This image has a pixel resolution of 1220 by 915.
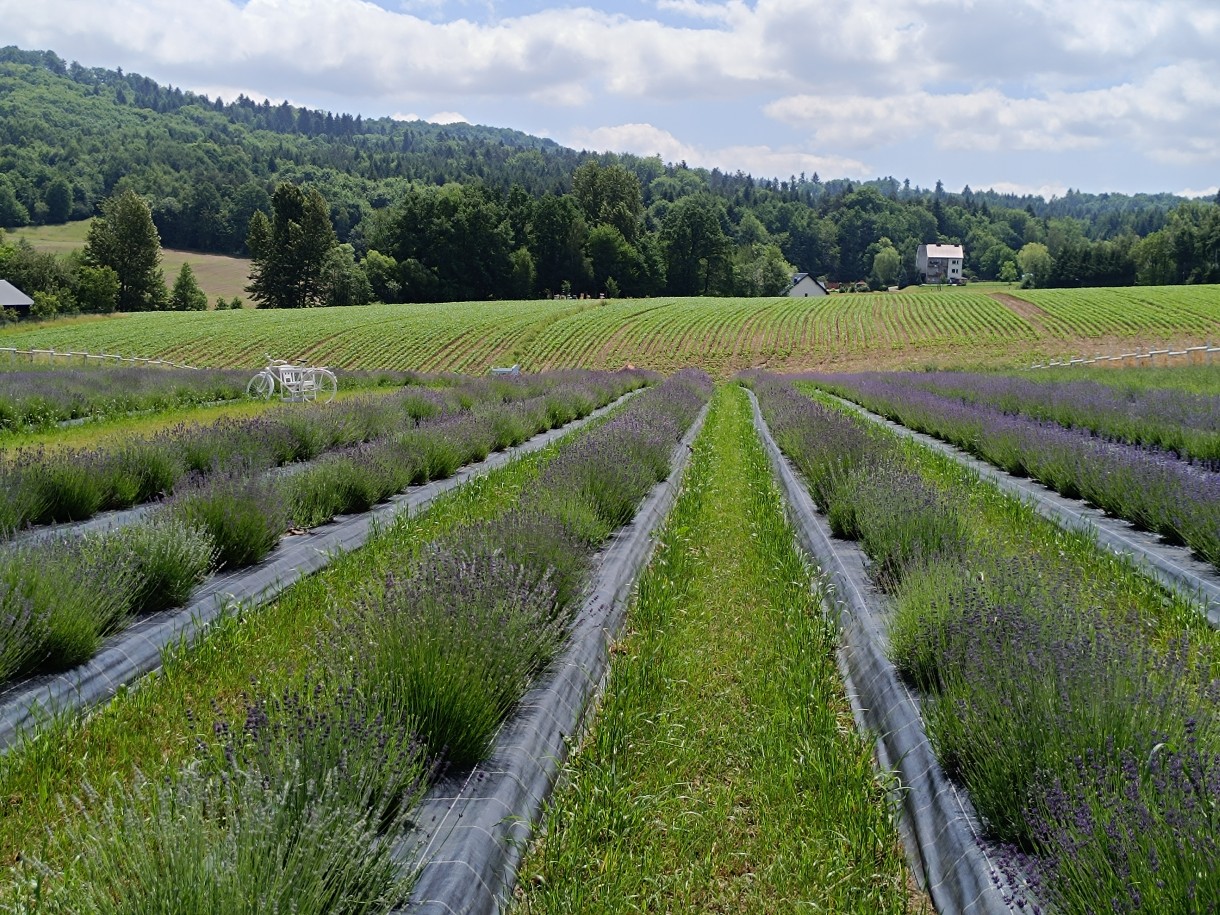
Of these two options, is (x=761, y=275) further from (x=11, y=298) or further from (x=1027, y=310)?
(x=11, y=298)

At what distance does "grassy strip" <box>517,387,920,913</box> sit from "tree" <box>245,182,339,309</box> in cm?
7745

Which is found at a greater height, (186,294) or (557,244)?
(557,244)

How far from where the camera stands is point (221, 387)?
20.8m

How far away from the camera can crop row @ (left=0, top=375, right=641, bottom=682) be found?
3.68 m

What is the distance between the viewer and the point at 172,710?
134 inches

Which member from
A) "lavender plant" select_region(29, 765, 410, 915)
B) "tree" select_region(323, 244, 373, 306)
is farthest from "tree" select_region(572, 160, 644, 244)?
"lavender plant" select_region(29, 765, 410, 915)

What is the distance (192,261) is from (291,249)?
3490cm

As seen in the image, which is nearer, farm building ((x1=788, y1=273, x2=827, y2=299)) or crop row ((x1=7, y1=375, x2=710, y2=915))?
crop row ((x1=7, y1=375, x2=710, y2=915))

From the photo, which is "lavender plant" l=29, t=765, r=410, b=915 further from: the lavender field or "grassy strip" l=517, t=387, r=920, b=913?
"grassy strip" l=517, t=387, r=920, b=913

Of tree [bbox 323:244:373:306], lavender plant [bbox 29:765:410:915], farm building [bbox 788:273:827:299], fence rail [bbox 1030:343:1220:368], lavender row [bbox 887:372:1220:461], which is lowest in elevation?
lavender plant [bbox 29:765:410:915]

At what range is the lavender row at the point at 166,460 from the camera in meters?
6.24

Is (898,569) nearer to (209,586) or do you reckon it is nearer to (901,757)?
(901,757)

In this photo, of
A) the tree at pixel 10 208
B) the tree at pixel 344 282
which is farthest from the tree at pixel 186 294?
the tree at pixel 10 208

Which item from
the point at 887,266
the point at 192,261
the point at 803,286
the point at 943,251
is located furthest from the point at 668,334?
the point at 943,251
